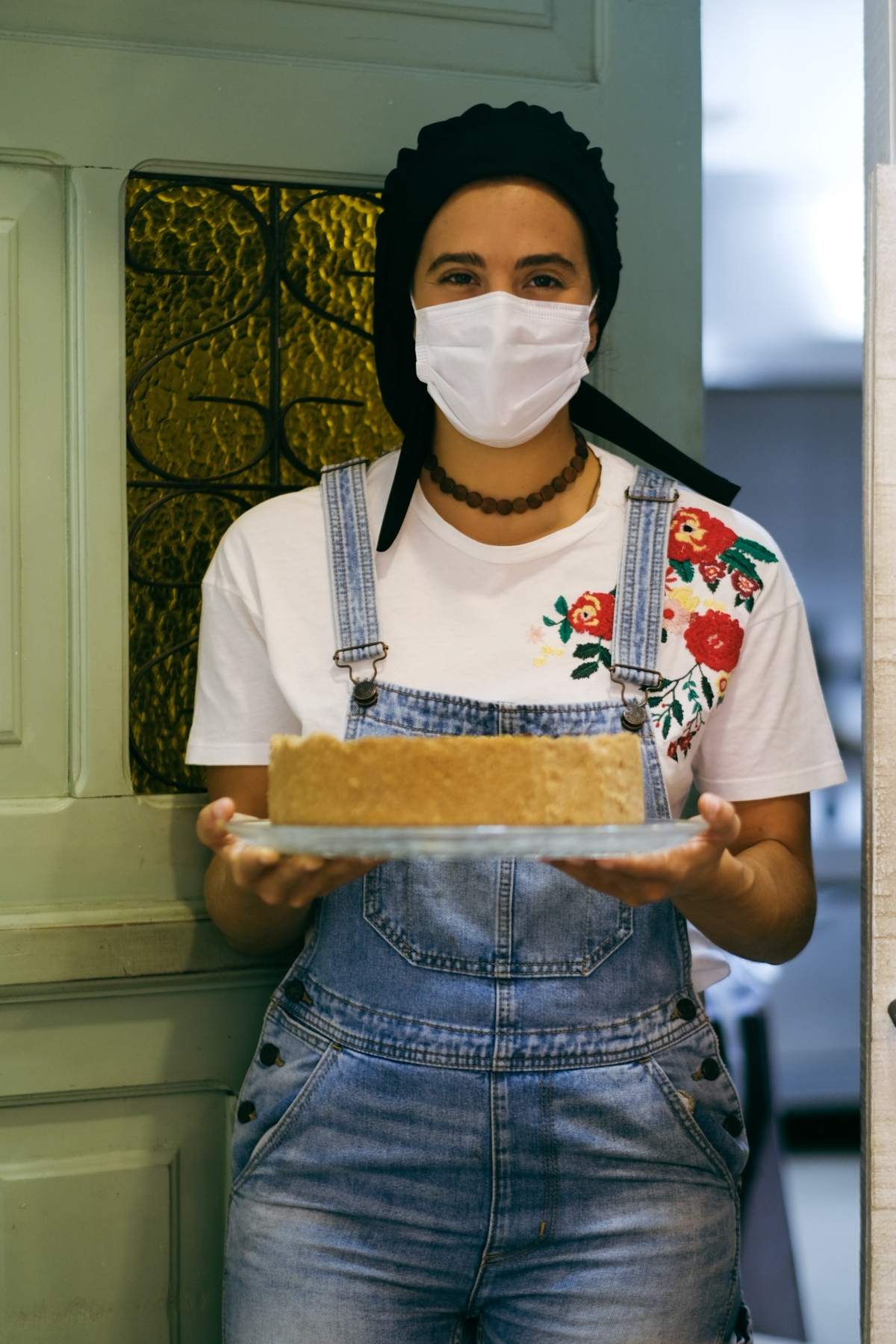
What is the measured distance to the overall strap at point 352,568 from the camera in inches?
47.1

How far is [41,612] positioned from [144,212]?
49 centimetres

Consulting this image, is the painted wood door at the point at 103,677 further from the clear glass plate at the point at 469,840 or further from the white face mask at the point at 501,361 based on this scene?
the clear glass plate at the point at 469,840

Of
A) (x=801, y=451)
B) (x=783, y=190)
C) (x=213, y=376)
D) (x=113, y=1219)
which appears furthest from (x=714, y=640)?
(x=801, y=451)

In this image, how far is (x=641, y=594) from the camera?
3.94 ft

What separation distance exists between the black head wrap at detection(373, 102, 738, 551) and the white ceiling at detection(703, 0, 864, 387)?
5.81 feet

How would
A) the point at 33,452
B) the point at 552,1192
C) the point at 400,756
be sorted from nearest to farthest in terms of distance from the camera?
the point at 400,756
the point at 552,1192
the point at 33,452

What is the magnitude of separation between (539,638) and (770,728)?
24cm

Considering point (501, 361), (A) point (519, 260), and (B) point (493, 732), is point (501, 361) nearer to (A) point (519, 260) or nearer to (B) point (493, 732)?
(A) point (519, 260)

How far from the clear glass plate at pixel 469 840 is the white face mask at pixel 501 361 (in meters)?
0.50

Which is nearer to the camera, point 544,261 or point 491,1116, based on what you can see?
point 491,1116

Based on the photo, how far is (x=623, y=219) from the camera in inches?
63.1

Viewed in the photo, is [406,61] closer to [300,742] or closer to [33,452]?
[33,452]

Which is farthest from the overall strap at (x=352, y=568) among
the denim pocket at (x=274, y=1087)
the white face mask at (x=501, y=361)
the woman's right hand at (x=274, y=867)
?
the denim pocket at (x=274, y=1087)

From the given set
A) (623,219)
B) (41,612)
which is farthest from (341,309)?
(41,612)
